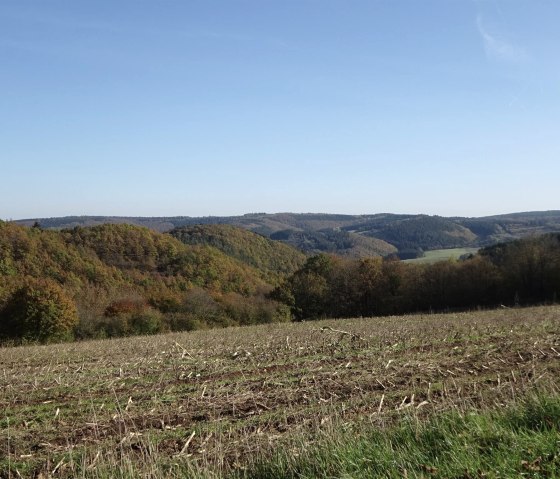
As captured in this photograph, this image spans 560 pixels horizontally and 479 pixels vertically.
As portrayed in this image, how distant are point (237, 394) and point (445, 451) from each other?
6.89m

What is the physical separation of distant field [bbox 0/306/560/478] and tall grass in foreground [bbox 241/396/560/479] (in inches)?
7.3

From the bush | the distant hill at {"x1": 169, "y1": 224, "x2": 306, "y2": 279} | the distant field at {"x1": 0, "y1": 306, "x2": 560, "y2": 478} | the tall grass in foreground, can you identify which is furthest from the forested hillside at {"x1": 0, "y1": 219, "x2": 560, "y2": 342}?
the distant hill at {"x1": 169, "y1": 224, "x2": 306, "y2": 279}

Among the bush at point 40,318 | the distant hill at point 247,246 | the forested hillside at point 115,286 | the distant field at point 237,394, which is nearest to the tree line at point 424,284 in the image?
the forested hillside at point 115,286

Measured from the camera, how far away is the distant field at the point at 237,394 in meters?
6.91

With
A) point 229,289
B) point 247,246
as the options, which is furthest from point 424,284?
point 247,246

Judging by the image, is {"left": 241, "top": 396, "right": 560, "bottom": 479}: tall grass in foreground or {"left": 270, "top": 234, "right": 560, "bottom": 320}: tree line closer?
{"left": 241, "top": 396, "right": 560, "bottom": 479}: tall grass in foreground

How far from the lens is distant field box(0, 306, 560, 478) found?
6.91 metres

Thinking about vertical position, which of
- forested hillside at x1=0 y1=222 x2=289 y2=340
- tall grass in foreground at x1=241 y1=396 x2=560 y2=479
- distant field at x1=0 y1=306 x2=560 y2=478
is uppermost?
tall grass in foreground at x1=241 y1=396 x2=560 y2=479

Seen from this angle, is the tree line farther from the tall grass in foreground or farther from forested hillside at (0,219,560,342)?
the tall grass in foreground

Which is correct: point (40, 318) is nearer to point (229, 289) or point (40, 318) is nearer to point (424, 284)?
point (424, 284)

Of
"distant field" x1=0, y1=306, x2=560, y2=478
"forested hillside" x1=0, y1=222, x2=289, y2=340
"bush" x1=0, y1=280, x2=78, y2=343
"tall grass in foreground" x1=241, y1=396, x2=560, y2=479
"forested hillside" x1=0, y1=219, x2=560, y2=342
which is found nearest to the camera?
"tall grass in foreground" x1=241, y1=396, x2=560, y2=479

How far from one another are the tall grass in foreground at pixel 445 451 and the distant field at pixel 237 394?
19 cm

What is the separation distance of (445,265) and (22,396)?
55.4 meters

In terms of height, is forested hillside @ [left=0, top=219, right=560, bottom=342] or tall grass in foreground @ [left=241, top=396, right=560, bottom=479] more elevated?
tall grass in foreground @ [left=241, top=396, right=560, bottom=479]
